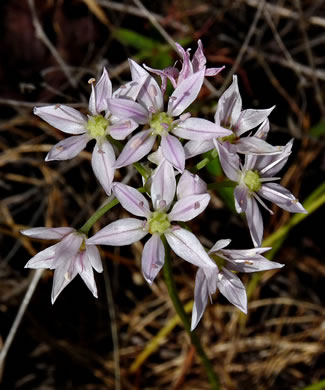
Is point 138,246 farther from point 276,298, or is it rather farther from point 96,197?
point 276,298

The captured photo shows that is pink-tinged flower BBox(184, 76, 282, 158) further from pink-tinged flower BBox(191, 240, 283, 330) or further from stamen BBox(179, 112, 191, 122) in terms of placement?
pink-tinged flower BBox(191, 240, 283, 330)

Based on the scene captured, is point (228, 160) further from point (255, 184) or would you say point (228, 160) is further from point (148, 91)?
point (148, 91)

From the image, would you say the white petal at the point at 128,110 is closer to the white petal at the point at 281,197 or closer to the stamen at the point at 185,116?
the stamen at the point at 185,116

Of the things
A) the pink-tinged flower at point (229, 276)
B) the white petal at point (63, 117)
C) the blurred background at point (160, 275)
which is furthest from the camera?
the blurred background at point (160, 275)

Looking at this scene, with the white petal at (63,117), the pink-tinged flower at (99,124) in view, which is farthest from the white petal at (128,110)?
the white petal at (63,117)

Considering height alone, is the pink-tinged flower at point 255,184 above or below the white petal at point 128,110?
below

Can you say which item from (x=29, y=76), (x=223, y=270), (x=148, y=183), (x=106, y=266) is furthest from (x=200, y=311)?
(x=29, y=76)

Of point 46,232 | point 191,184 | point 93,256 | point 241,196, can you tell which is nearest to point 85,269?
point 93,256
